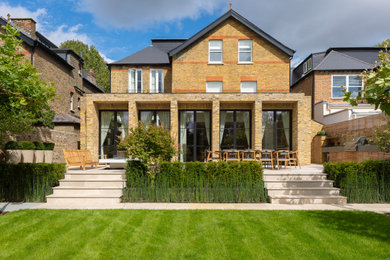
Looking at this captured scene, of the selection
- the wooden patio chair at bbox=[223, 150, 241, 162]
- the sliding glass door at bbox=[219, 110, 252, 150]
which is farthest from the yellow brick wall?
the wooden patio chair at bbox=[223, 150, 241, 162]

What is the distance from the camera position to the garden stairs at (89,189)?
24.1 feet

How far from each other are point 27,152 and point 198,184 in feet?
34.1

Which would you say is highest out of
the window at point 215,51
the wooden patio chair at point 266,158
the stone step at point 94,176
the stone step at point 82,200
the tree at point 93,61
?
the tree at point 93,61

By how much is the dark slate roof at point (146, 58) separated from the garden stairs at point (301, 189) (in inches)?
528

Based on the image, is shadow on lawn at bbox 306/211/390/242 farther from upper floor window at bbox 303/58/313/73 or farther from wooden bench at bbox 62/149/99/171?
upper floor window at bbox 303/58/313/73

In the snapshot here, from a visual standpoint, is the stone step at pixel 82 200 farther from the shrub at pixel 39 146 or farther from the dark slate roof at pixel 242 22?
the dark slate roof at pixel 242 22

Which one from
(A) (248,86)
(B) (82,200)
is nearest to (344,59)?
(A) (248,86)

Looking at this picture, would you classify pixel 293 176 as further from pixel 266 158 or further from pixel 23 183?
pixel 23 183

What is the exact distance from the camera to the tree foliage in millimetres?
7703

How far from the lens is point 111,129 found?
1427 cm

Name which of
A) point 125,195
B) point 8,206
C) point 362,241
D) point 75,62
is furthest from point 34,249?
point 75,62

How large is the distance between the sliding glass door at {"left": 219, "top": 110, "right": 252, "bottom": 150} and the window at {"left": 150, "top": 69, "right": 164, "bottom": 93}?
21.5 feet

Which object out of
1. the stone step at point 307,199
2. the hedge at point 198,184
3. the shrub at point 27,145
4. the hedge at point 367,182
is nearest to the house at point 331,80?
the hedge at point 367,182

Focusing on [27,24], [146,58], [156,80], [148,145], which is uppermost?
[27,24]
